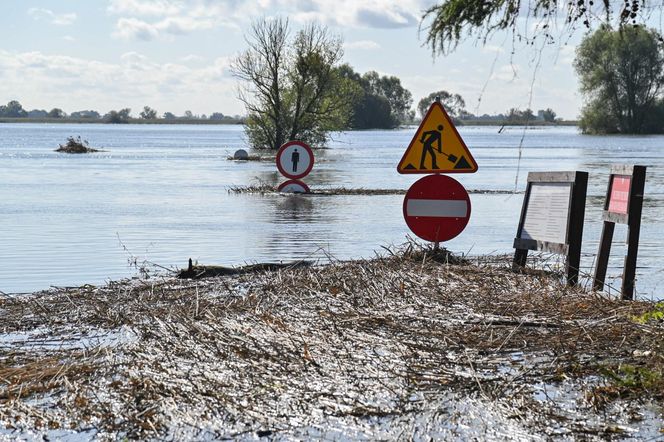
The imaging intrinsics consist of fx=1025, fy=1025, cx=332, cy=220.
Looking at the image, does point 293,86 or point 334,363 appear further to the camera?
point 293,86

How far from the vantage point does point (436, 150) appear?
35.2 ft

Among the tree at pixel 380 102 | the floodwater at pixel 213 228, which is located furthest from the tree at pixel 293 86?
the tree at pixel 380 102

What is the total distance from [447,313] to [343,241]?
7936mm

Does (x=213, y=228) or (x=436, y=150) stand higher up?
(x=436, y=150)

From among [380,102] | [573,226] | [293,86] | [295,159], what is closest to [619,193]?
[573,226]

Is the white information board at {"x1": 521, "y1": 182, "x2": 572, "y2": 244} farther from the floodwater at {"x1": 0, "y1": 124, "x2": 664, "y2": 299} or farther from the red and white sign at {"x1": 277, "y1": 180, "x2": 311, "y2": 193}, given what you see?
the red and white sign at {"x1": 277, "y1": 180, "x2": 311, "y2": 193}

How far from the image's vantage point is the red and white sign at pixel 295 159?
2292 cm

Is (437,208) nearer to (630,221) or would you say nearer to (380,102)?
(630,221)

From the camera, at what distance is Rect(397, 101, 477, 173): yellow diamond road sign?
35.0 feet

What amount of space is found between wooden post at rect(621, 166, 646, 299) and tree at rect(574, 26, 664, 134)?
297 feet

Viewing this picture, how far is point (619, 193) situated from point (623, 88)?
102773 millimetres

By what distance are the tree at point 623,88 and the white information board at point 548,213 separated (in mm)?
89398

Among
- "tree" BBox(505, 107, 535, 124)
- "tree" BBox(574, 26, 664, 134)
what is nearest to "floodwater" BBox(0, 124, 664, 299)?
"tree" BBox(505, 107, 535, 124)

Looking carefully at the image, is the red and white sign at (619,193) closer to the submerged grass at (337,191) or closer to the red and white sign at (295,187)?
the red and white sign at (295,187)
